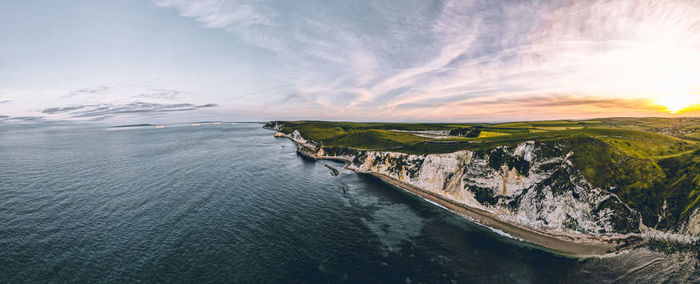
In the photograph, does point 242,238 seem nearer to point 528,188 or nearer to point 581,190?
point 528,188

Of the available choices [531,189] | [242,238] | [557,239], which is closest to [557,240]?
[557,239]

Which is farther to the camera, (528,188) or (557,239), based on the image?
(528,188)

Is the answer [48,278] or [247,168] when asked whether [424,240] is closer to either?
[48,278]

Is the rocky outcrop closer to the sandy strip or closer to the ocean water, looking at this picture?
the sandy strip

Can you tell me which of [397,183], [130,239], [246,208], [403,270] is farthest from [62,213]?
[397,183]

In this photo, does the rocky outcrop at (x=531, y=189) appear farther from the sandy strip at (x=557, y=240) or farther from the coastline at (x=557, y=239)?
the sandy strip at (x=557, y=240)
